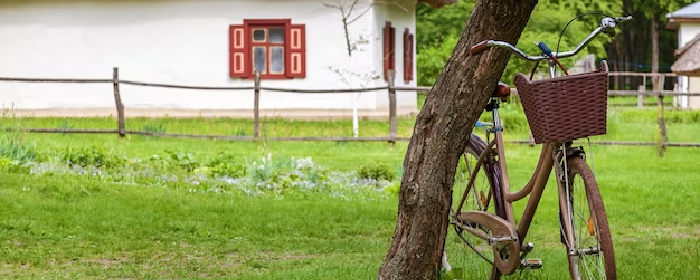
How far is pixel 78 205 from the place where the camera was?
1096cm

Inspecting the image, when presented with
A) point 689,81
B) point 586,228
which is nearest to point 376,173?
point 586,228

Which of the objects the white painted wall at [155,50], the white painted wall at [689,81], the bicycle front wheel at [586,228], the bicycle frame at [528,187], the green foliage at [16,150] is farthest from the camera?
the white painted wall at [689,81]

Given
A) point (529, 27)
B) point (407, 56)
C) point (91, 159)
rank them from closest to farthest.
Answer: point (91, 159) < point (407, 56) < point (529, 27)

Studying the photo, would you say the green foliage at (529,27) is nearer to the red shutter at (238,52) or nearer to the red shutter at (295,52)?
the red shutter at (295,52)

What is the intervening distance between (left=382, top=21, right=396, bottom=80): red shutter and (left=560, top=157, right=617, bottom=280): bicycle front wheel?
70.9 feet

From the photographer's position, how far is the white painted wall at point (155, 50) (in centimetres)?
2602

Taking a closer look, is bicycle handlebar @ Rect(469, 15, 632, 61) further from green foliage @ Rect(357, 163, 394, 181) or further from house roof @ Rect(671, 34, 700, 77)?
house roof @ Rect(671, 34, 700, 77)

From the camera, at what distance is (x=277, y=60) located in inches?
1030

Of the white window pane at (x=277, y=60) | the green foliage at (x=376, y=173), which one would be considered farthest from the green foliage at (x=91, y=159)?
the white window pane at (x=277, y=60)

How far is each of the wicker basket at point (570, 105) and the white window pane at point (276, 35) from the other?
844 inches

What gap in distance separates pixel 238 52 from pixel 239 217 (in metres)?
15.7

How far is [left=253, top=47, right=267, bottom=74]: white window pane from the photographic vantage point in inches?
1027

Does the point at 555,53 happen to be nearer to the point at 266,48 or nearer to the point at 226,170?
the point at 226,170

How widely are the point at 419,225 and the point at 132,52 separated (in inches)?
852
